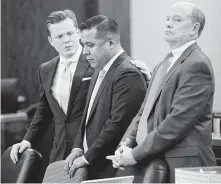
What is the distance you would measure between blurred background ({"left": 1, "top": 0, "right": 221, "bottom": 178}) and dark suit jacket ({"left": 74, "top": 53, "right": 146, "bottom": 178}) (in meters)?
0.21

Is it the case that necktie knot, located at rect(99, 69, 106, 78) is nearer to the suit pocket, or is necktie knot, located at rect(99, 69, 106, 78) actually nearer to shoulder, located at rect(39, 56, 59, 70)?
shoulder, located at rect(39, 56, 59, 70)

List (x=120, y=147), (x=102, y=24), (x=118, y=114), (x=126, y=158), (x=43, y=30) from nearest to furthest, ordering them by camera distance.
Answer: (x=126, y=158) < (x=120, y=147) < (x=118, y=114) < (x=102, y=24) < (x=43, y=30)

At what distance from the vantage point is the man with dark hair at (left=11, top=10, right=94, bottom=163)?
4.09m

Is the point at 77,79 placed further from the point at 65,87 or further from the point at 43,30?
the point at 43,30

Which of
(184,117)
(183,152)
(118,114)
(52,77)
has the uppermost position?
(52,77)

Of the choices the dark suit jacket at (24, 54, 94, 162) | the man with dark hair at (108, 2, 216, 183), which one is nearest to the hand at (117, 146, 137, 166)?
the man with dark hair at (108, 2, 216, 183)

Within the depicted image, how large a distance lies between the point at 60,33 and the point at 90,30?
0.81ft

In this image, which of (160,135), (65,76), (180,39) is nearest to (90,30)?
(65,76)

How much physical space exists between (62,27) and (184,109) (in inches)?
47.5

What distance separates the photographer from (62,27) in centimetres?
408

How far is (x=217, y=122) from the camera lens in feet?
15.5

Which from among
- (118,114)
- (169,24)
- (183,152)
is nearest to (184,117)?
(183,152)

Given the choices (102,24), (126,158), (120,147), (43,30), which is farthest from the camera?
(43,30)

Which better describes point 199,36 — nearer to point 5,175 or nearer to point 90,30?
point 90,30
